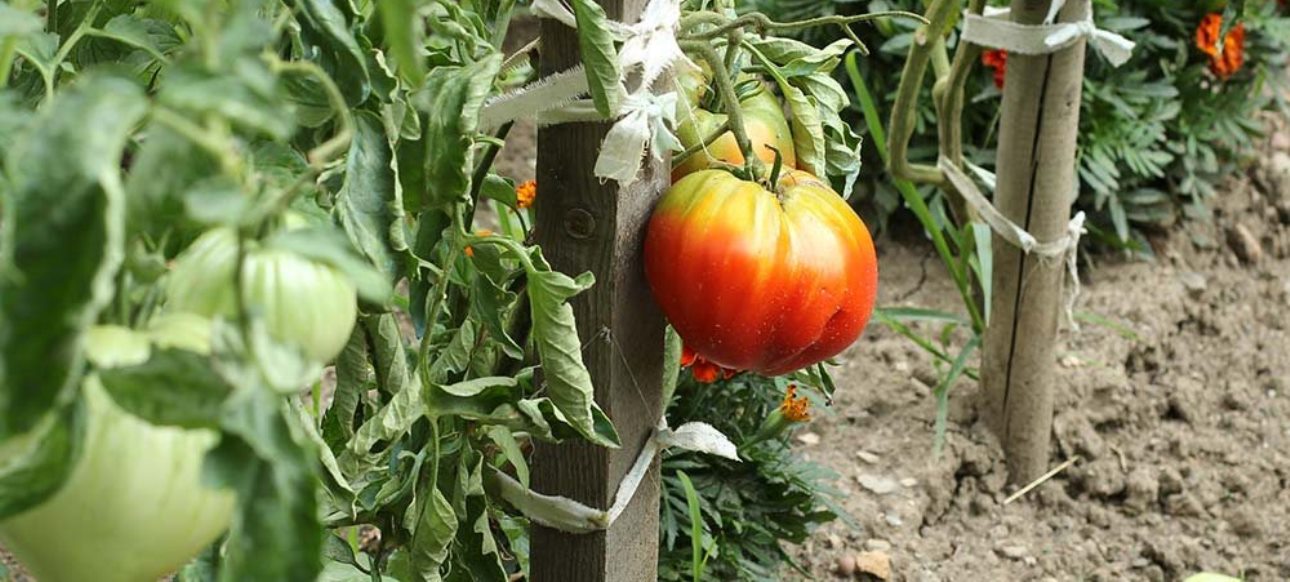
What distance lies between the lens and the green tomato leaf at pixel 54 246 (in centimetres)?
40

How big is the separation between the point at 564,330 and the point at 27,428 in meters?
0.59

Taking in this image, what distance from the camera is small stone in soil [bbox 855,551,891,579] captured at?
1911mm

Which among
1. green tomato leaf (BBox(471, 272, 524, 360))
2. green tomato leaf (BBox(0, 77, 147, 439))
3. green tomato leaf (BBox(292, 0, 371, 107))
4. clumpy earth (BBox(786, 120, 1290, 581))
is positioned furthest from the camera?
clumpy earth (BBox(786, 120, 1290, 581))

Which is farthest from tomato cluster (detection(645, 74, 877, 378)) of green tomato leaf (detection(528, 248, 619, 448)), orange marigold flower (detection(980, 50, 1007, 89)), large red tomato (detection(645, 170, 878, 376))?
orange marigold flower (detection(980, 50, 1007, 89))

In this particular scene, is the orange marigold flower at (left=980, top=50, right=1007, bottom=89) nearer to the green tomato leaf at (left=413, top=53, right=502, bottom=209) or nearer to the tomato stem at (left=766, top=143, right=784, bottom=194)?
the tomato stem at (left=766, top=143, right=784, bottom=194)

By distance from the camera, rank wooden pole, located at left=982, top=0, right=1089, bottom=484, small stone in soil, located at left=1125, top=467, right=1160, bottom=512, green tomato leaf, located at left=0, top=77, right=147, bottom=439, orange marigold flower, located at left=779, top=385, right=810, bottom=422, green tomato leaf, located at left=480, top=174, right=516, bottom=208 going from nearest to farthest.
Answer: green tomato leaf, located at left=0, top=77, right=147, bottom=439, green tomato leaf, located at left=480, top=174, right=516, bottom=208, orange marigold flower, located at left=779, top=385, right=810, bottom=422, wooden pole, located at left=982, top=0, right=1089, bottom=484, small stone in soil, located at left=1125, top=467, right=1160, bottom=512

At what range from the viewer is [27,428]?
42 centimetres

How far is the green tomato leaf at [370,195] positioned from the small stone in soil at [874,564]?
1199 mm

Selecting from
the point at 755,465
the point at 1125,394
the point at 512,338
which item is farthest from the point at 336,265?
the point at 1125,394

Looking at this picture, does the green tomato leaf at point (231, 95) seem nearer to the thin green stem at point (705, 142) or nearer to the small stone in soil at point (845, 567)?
the thin green stem at point (705, 142)

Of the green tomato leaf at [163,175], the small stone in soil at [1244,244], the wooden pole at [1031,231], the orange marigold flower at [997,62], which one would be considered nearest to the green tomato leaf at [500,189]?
the green tomato leaf at [163,175]

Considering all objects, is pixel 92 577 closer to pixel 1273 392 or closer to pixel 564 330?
pixel 564 330

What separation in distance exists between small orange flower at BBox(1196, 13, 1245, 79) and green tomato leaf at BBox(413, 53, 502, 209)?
6.50 ft

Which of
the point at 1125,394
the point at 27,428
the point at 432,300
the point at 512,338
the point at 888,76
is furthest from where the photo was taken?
the point at 888,76
